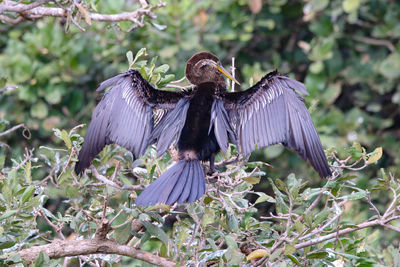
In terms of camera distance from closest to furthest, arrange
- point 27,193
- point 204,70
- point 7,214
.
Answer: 1. point 7,214
2. point 27,193
3. point 204,70

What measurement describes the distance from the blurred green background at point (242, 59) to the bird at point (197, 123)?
1745mm

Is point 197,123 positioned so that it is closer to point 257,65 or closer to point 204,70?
point 204,70

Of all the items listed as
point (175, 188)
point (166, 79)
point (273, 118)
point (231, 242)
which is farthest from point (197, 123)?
point (231, 242)

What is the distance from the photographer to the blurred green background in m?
5.03

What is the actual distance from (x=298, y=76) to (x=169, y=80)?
9.32 ft

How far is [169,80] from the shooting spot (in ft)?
10.1

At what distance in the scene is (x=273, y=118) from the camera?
3.02 metres

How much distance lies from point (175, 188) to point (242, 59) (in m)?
3.17

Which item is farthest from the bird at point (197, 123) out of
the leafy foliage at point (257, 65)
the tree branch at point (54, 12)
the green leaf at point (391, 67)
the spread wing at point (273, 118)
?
the green leaf at point (391, 67)

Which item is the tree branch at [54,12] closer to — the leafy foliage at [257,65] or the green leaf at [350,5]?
the leafy foliage at [257,65]

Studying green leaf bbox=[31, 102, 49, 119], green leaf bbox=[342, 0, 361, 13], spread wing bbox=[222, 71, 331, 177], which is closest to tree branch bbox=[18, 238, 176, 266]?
spread wing bbox=[222, 71, 331, 177]

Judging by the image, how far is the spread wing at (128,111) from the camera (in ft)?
9.49

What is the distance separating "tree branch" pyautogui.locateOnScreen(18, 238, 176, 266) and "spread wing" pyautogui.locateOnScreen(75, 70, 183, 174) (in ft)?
1.59

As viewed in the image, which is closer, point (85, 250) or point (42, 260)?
point (42, 260)
